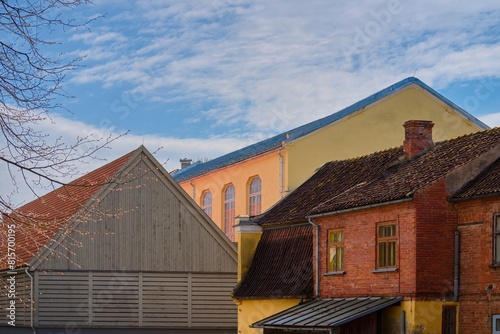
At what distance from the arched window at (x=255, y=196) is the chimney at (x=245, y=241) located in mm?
10909

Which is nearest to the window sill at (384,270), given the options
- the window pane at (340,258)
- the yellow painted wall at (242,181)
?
the window pane at (340,258)

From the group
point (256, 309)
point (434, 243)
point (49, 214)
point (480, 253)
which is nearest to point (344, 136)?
point (256, 309)

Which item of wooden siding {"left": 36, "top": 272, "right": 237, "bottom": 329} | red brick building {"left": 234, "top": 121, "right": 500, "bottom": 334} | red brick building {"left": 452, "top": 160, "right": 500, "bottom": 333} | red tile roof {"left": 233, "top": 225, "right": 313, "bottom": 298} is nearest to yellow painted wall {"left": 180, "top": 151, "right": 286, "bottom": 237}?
wooden siding {"left": 36, "top": 272, "right": 237, "bottom": 329}

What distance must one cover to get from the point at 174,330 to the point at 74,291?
3870 millimetres

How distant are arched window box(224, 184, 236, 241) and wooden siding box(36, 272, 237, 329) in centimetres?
1368

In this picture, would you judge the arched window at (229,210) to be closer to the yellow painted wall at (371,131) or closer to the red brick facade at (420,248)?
the yellow painted wall at (371,131)

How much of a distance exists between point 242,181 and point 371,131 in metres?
7.53

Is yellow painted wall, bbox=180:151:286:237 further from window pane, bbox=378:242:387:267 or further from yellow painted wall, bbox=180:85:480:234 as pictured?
window pane, bbox=378:242:387:267

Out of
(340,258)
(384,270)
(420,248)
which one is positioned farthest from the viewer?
(340,258)

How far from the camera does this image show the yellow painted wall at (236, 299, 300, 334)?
32344 millimetres

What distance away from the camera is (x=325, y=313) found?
2791 centimetres

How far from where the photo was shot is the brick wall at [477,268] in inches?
985

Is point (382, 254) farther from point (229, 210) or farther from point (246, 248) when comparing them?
point (229, 210)

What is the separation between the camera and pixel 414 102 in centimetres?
4522
